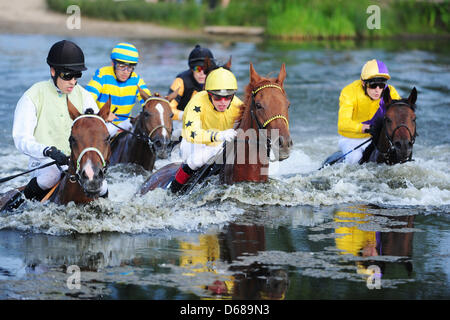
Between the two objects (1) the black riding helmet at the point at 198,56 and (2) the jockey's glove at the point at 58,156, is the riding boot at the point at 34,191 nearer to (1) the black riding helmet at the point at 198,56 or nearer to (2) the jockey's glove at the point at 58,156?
(2) the jockey's glove at the point at 58,156

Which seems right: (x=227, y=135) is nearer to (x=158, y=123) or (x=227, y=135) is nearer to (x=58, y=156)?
(x=58, y=156)

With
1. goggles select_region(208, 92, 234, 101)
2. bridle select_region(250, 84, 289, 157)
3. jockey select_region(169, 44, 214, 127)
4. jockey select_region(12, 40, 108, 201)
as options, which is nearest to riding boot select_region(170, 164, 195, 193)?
goggles select_region(208, 92, 234, 101)

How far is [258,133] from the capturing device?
8070 millimetres

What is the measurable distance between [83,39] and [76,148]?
30.1 m

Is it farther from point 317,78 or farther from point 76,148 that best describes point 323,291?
point 317,78

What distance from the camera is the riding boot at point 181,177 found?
9266mm

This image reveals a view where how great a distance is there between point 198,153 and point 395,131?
8.23ft

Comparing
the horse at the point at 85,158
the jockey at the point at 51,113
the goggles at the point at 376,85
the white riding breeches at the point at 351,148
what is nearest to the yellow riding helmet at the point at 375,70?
the goggles at the point at 376,85

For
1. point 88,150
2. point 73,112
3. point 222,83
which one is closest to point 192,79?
point 222,83

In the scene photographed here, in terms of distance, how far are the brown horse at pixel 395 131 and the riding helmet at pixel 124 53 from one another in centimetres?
365

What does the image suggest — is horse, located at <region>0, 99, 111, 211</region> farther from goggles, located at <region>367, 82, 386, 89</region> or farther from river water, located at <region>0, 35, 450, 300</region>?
goggles, located at <region>367, 82, 386, 89</region>

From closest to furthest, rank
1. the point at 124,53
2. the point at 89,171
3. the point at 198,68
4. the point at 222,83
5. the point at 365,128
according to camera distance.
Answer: the point at 89,171 → the point at 222,83 → the point at 365,128 → the point at 124,53 → the point at 198,68
